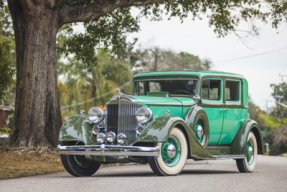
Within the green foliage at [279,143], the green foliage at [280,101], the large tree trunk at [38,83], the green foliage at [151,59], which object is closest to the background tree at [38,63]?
the large tree trunk at [38,83]

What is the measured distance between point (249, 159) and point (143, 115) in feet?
12.2

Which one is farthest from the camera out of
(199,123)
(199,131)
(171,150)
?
(199,123)

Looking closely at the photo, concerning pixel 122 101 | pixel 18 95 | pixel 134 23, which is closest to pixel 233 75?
pixel 122 101

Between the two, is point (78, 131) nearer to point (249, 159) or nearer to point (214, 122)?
point (214, 122)

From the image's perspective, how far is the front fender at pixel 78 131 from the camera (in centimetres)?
857

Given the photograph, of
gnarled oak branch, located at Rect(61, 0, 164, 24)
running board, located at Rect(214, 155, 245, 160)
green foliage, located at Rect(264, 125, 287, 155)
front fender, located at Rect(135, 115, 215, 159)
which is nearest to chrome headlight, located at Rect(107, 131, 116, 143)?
front fender, located at Rect(135, 115, 215, 159)

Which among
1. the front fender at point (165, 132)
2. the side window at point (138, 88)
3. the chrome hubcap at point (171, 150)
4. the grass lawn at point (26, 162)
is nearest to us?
the front fender at point (165, 132)

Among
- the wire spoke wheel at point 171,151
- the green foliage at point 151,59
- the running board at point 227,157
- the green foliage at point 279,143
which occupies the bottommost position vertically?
the green foliage at point 279,143

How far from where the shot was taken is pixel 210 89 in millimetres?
10125

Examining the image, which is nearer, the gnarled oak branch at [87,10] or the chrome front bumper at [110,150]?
the chrome front bumper at [110,150]

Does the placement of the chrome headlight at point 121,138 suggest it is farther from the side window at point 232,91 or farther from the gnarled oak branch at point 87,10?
the gnarled oak branch at point 87,10

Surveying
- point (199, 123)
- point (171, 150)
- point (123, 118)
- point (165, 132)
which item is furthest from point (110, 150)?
point (199, 123)

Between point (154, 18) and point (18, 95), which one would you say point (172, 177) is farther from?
point (154, 18)

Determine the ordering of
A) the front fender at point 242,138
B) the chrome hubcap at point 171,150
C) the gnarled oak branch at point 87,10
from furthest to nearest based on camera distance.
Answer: the gnarled oak branch at point 87,10, the front fender at point 242,138, the chrome hubcap at point 171,150
